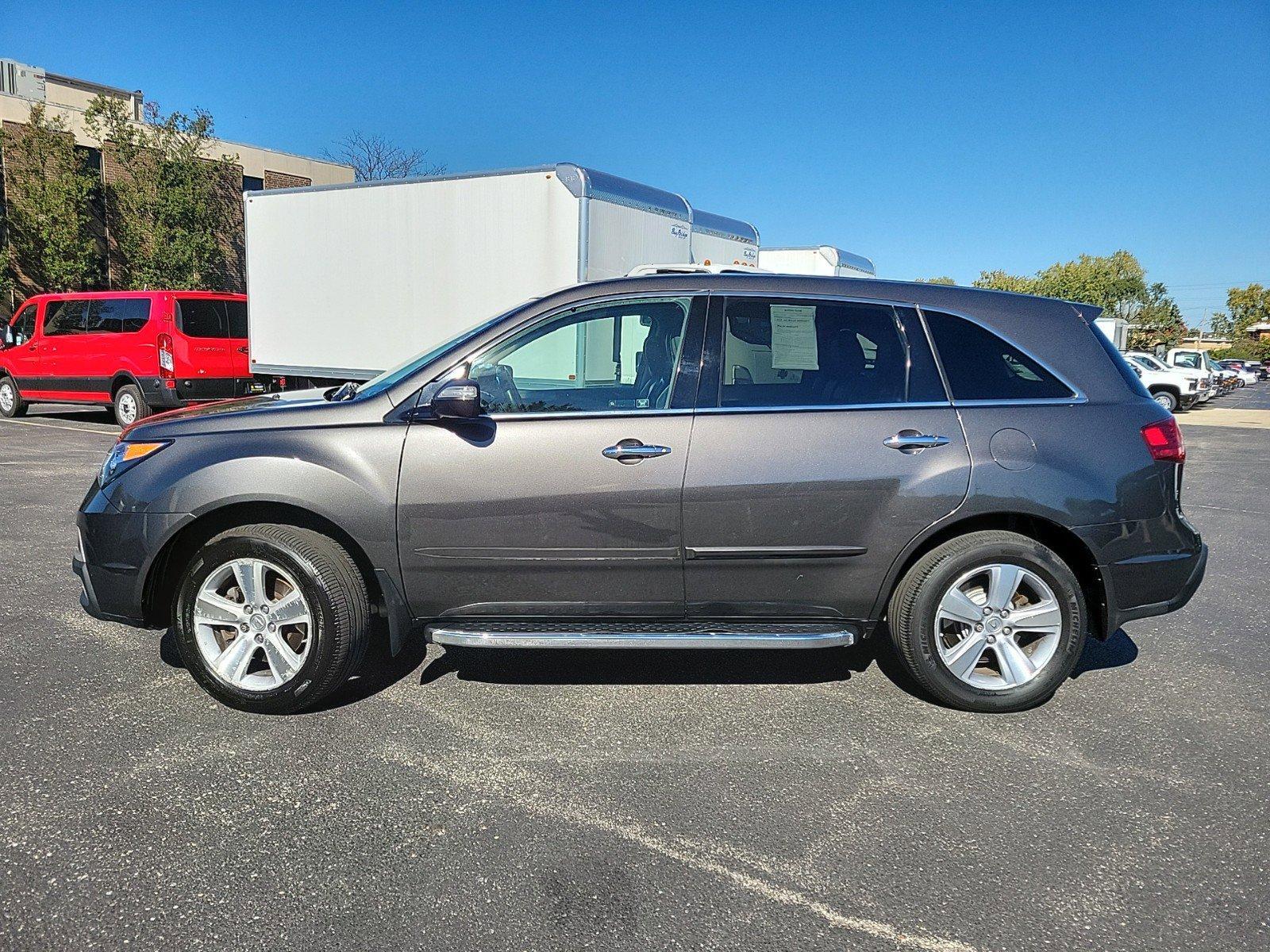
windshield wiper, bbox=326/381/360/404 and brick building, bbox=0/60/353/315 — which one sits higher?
brick building, bbox=0/60/353/315

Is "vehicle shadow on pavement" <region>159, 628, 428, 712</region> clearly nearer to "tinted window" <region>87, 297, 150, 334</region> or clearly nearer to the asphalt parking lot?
the asphalt parking lot

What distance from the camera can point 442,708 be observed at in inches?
152

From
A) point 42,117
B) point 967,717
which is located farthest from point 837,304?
point 42,117

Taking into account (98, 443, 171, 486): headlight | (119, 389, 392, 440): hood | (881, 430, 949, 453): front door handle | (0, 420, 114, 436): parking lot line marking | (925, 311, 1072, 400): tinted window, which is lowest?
(0, 420, 114, 436): parking lot line marking

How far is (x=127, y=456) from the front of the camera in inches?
151

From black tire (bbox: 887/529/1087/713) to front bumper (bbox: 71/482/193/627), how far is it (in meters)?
2.85

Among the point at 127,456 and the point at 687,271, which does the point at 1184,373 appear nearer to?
the point at 687,271

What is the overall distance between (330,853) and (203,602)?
1403mm

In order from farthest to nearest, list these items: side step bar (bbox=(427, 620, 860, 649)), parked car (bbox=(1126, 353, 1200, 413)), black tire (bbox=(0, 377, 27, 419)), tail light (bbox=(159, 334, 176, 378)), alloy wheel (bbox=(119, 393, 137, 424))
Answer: parked car (bbox=(1126, 353, 1200, 413)) < black tire (bbox=(0, 377, 27, 419)) < alloy wheel (bbox=(119, 393, 137, 424)) < tail light (bbox=(159, 334, 176, 378)) < side step bar (bbox=(427, 620, 860, 649))

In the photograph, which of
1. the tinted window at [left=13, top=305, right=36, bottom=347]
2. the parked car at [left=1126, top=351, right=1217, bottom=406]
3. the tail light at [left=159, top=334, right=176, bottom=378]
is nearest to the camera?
the tail light at [left=159, top=334, right=176, bottom=378]

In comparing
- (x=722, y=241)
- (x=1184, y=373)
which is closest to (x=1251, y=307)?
(x=1184, y=373)

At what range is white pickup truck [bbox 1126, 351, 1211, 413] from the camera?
2755 centimetres

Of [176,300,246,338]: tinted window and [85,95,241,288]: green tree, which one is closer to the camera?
[176,300,246,338]: tinted window

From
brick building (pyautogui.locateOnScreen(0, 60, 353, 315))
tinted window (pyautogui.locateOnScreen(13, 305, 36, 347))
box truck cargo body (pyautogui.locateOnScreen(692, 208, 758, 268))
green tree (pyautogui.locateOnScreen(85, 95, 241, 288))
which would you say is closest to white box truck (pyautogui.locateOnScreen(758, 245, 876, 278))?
box truck cargo body (pyautogui.locateOnScreen(692, 208, 758, 268))
